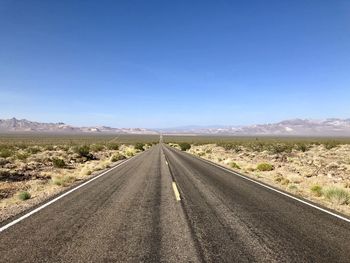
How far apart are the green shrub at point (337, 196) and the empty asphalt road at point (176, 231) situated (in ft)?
5.41

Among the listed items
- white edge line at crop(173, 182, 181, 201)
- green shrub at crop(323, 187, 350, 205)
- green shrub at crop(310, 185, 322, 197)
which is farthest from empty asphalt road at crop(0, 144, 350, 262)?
green shrub at crop(310, 185, 322, 197)

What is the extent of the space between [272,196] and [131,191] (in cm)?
477

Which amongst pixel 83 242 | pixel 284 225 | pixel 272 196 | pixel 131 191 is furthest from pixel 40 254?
pixel 272 196

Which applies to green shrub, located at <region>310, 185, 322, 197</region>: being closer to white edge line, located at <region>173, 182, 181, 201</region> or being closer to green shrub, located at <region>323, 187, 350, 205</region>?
green shrub, located at <region>323, 187, 350, 205</region>

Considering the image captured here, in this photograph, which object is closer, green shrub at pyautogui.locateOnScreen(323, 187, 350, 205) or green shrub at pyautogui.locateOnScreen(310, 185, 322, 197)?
green shrub at pyautogui.locateOnScreen(323, 187, 350, 205)

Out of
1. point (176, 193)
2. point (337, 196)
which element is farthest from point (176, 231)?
point (337, 196)

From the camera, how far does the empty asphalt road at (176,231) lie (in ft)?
19.3

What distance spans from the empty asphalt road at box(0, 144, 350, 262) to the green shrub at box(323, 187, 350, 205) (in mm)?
1650

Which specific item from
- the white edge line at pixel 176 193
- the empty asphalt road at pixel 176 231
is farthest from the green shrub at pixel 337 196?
the white edge line at pixel 176 193

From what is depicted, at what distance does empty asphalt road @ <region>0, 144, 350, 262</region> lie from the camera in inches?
231

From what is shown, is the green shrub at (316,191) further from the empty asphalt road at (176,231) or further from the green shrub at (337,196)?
the empty asphalt road at (176,231)

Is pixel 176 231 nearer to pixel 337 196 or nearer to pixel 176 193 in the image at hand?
pixel 176 193

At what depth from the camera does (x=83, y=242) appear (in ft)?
21.5

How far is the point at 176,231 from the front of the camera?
23.9ft
